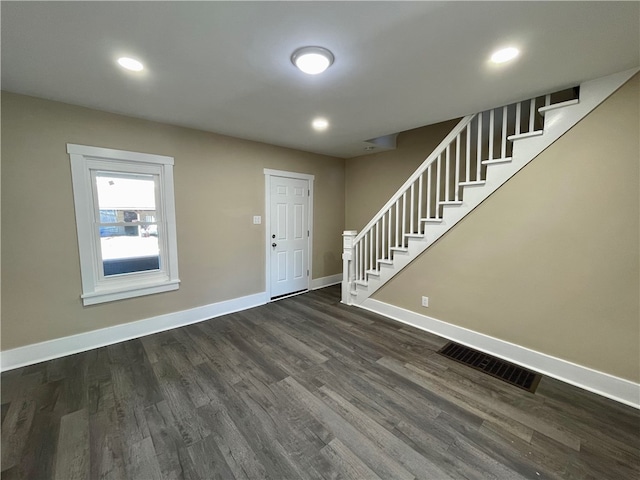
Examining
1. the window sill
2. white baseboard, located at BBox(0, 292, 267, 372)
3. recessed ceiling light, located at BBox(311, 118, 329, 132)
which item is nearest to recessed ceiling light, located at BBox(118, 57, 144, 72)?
recessed ceiling light, located at BBox(311, 118, 329, 132)

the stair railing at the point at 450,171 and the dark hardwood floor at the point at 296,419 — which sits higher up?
the stair railing at the point at 450,171

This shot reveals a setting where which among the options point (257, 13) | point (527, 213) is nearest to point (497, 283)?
point (527, 213)

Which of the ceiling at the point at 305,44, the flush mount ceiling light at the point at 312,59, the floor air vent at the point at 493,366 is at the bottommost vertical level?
the floor air vent at the point at 493,366

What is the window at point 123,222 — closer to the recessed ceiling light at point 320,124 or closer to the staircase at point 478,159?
the recessed ceiling light at point 320,124

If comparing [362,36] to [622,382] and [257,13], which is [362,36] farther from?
[622,382]

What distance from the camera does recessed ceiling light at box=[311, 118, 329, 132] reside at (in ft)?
9.66

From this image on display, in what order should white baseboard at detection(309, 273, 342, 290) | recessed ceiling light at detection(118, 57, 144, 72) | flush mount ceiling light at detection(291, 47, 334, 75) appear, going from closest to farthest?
1. flush mount ceiling light at detection(291, 47, 334, 75)
2. recessed ceiling light at detection(118, 57, 144, 72)
3. white baseboard at detection(309, 273, 342, 290)

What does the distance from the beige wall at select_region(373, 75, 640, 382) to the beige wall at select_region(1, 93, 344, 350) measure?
9.36 ft

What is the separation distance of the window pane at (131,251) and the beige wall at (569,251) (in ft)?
11.9

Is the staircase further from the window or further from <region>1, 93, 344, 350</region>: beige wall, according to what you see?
the window

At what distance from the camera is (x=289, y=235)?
4.40 metres

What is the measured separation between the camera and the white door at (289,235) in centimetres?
418

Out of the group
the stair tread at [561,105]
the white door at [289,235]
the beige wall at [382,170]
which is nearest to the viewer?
the stair tread at [561,105]

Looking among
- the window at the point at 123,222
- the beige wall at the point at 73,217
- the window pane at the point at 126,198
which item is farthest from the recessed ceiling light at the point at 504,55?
the window pane at the point at 126,198
